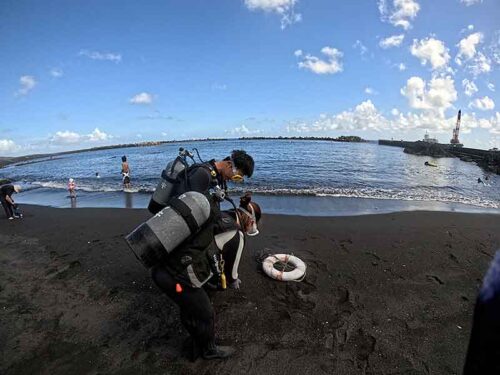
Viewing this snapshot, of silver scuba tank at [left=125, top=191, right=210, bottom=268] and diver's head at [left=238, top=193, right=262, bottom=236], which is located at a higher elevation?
silver scuba tank at [left=125, top=191, right=210, bottom=268]

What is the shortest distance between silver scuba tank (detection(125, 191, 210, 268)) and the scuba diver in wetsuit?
16cm

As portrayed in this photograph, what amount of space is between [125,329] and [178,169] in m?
2.46

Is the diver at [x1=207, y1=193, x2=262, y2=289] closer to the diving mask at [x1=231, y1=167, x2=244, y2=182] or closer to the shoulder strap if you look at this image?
the diving mask at [x1=231, y1=167, x2=244, y2=182]

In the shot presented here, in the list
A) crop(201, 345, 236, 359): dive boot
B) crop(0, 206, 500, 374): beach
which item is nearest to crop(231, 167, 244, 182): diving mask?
crop(0, 206, 500, 374): beach

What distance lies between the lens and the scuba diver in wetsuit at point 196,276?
9.53 feet

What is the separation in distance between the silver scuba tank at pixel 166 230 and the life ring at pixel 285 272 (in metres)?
2.78

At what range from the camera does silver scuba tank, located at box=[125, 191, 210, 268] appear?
8.86 ft

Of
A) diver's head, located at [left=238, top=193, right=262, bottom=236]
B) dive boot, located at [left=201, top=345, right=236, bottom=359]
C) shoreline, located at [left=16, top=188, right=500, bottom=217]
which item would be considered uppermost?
diver's head, located at [left=238, top=193, right=262, bottom=236]

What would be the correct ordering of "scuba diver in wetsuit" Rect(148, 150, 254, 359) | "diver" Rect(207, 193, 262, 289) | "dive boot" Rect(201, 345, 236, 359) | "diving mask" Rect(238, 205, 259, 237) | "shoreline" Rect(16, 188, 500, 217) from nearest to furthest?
"scuba diver in wetsuit" Rect(148, 150, 254, 359), "dive boot" Rect(201, 345, 236, 359), "diver" Rect(207, 193, 262, 289), "diving mask" Rect(238, 205, 259, 237), "shoreline" Rect(16, 188, 500, 217)

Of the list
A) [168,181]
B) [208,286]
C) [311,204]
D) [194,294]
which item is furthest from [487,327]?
[311,204]

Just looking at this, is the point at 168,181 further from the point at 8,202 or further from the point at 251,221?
the point at 8,202

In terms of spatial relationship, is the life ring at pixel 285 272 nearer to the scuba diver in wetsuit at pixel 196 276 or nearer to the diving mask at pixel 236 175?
the scuba diver in wetsuit at pixel 196 276

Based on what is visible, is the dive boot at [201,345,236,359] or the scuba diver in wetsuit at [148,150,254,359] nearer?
the scuba diver in wetsuit at [148,150,254,359]

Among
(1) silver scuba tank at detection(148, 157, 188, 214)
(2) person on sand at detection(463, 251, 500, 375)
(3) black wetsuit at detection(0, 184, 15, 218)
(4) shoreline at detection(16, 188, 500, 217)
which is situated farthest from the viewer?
(4) shoreline at detection(16, 188, 500, 217)
